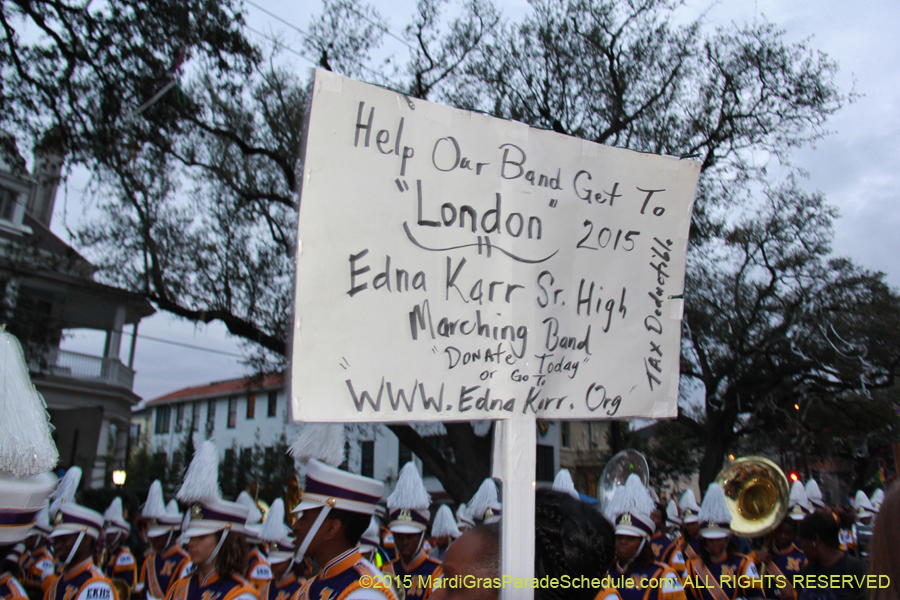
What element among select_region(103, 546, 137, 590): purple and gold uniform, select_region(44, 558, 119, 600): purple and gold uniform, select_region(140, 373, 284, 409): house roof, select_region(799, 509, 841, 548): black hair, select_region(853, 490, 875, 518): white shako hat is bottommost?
select_region(103, 546, 137, 590): purple and gold uniform

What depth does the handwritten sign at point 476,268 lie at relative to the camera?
1961 mm

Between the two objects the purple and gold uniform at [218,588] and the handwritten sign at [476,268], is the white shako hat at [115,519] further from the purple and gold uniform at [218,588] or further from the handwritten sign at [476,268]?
the handwritten sign at [476,268]

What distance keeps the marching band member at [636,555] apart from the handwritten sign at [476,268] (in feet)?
8.13

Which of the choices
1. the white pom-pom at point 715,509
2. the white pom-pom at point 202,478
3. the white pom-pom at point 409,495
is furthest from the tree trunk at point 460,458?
the white pom-pom at point 202,478

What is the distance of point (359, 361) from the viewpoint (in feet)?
6.48

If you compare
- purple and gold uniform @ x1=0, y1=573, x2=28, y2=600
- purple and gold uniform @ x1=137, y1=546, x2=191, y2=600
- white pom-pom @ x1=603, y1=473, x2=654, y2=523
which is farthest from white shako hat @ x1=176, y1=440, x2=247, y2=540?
white pom-pom @ x1=603, y1=473, x2=654, y2=523

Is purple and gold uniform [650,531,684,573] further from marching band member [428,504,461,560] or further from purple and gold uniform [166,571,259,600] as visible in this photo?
marching band member [428,504,461,560]

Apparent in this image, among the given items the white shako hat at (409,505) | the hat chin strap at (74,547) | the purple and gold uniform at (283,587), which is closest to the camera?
the hat chin strap at (74,547)

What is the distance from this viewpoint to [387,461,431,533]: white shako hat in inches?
310

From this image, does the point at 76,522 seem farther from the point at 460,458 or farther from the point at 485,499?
the point at 460,458

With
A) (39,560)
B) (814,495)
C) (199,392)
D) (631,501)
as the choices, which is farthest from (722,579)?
(199,392)

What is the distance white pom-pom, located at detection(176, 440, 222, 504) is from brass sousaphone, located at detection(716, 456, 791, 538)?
227 inches

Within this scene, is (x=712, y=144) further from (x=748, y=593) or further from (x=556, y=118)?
(x=748, y=593)

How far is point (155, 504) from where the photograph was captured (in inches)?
337
